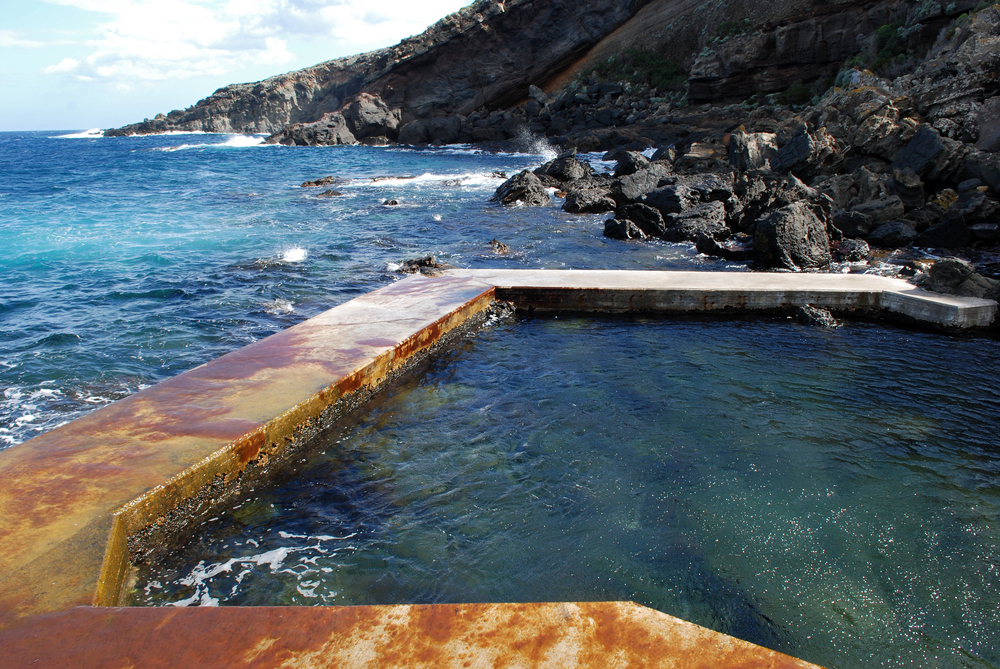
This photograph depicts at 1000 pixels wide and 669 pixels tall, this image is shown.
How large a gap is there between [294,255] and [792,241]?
345 inches

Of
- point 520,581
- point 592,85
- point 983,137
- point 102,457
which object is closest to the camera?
point 520,581

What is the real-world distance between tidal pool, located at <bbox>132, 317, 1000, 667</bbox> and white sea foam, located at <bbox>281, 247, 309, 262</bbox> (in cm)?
641

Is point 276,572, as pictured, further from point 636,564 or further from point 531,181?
point 531,181

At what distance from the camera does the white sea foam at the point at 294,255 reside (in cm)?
1111

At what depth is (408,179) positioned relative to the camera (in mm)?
25906

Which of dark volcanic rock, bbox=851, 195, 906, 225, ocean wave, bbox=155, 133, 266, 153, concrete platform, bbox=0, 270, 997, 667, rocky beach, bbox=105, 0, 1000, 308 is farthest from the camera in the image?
ocean wave, bbox=155, 133, 266, 153

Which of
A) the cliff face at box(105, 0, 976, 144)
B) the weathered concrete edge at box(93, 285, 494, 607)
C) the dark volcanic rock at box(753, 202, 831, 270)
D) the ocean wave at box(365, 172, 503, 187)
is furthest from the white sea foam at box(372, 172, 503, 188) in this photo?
the weathered concrete edge at box(93, 285, 494, 607)

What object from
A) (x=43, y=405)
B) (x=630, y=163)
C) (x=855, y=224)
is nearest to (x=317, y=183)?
(x=630, y=163)

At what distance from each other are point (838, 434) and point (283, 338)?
15.1ft

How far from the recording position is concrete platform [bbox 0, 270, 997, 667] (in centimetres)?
217

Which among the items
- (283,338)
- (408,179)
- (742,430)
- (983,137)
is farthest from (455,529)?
(408,179)

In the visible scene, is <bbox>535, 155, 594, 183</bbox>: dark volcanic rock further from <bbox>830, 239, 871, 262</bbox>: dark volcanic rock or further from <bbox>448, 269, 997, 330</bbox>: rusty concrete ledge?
<bbox>448, 269, 997, 330</bbox>: rusty concrete ledge

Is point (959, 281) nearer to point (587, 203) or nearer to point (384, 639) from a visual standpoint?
point (384, 639)

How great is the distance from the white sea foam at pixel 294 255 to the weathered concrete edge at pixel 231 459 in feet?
20.5
